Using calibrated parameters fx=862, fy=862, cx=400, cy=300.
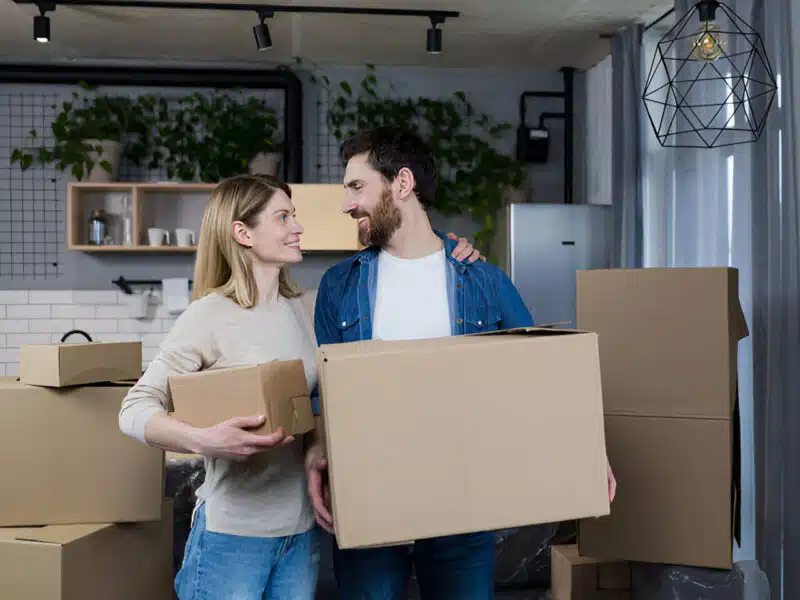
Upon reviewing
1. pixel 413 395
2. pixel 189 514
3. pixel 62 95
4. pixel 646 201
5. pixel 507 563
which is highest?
pixel 62 95

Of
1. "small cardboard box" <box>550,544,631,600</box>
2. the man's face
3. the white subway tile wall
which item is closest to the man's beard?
the man's face

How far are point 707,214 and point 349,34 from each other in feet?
6.89

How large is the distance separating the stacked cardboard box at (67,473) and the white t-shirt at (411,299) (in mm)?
721

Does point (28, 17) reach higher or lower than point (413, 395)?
higher

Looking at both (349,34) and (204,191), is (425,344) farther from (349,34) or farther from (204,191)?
(204,191)

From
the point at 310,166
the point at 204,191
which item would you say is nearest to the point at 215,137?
the point at 204,191

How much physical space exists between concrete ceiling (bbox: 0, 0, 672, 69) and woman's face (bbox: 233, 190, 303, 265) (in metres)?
2.56

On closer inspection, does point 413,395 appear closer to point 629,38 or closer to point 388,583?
point 388,583

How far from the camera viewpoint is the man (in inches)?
65.6

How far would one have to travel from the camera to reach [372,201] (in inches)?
70.4

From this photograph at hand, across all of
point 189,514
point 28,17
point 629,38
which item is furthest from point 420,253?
point 28,17

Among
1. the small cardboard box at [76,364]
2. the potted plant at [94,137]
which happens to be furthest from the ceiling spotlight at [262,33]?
the small cardboard box at [76,364]

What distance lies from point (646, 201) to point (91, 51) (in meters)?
3.14

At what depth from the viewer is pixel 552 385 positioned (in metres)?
1.25
